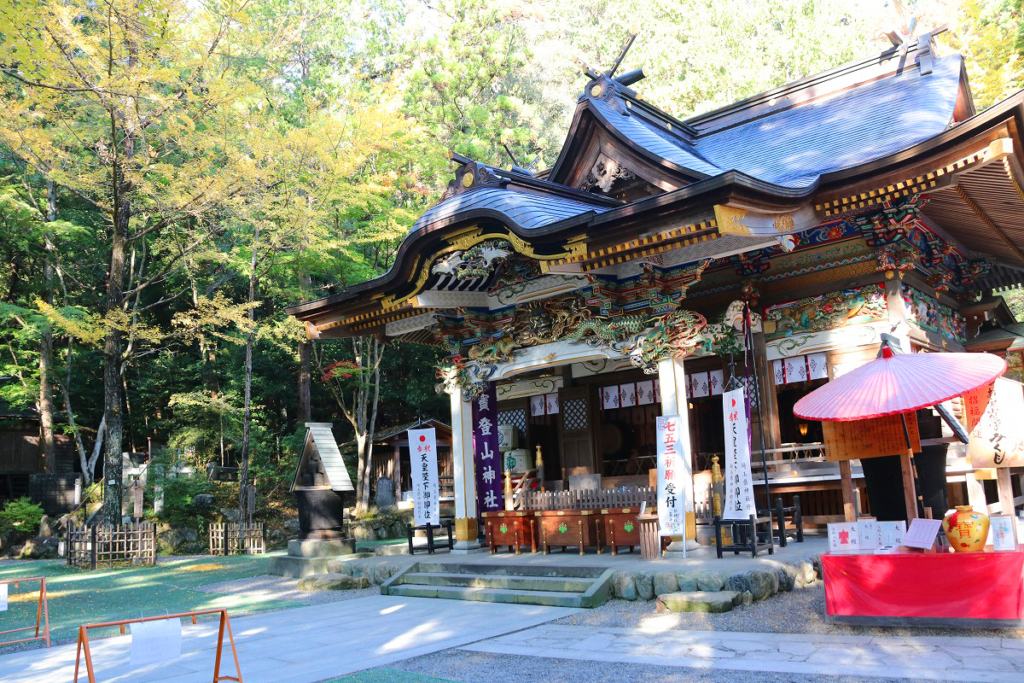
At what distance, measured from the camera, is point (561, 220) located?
916 centimetres

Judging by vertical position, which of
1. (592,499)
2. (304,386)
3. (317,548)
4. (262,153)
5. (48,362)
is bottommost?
(317,548)

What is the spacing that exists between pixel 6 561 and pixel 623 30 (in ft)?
88.6

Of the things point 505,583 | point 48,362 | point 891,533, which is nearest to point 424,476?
point 505,583

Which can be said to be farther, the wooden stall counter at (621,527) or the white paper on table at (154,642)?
the wooden stall counter at (621,527)

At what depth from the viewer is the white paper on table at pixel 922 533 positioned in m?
5.57

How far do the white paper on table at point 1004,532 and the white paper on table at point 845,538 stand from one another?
98 centimetres

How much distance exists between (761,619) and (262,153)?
489 inches

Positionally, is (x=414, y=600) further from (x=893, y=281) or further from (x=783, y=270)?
(x=893, y=281)

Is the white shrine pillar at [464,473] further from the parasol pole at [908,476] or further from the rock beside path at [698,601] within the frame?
the parasol pole at [908,476]

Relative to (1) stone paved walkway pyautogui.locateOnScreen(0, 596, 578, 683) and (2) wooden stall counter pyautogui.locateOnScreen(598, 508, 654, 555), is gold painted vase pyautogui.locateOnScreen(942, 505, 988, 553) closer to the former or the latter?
(1) stone paved walkway pyautogui.locateOnScreen(0, 596, 578, 683)

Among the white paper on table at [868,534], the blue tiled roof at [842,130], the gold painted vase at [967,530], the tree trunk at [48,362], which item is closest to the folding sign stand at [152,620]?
the white paper on table at [868,534]

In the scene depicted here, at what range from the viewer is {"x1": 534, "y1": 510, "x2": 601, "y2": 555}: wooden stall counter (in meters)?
9.97

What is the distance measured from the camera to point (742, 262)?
35.9ft

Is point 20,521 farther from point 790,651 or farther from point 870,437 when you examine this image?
point 870,437
